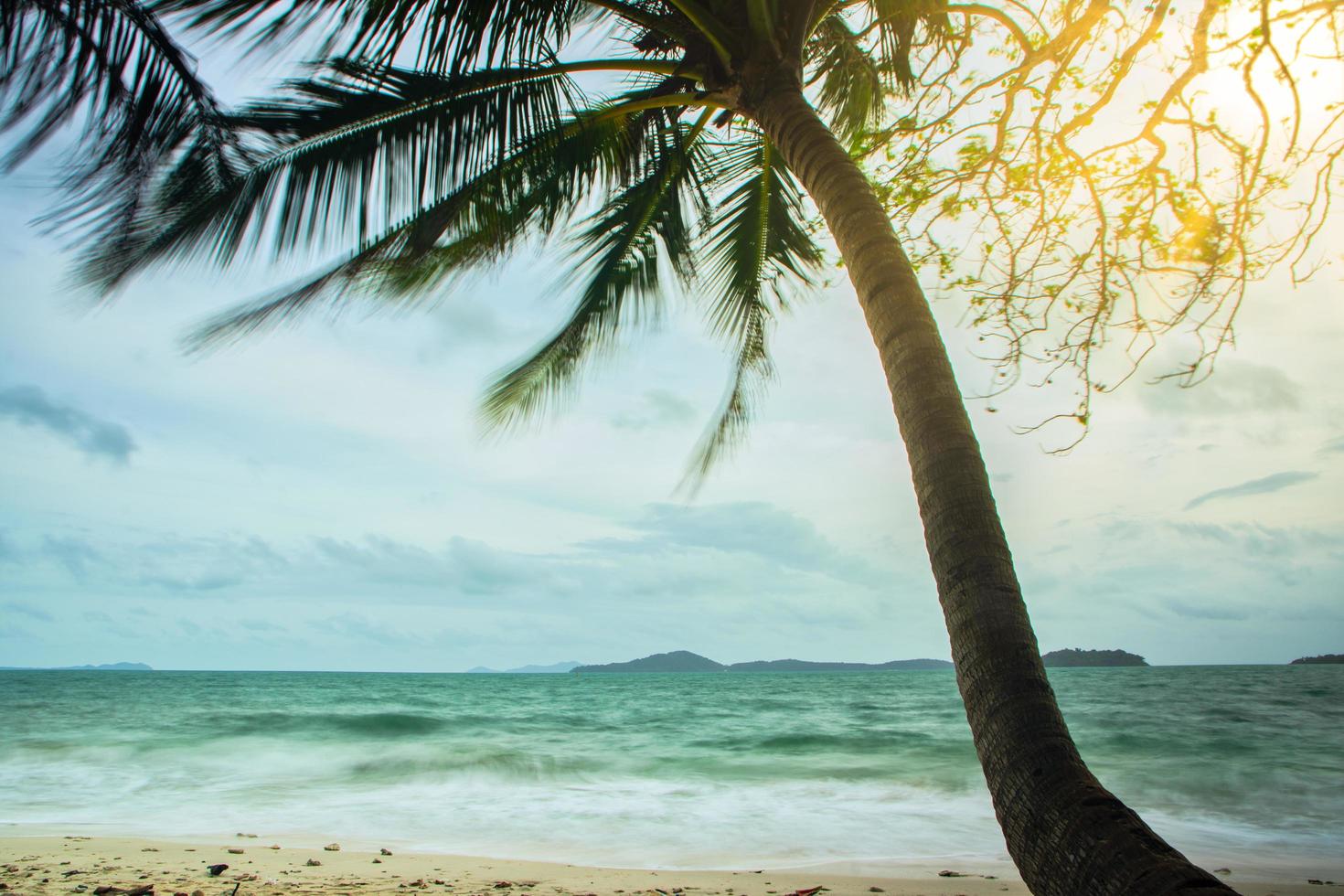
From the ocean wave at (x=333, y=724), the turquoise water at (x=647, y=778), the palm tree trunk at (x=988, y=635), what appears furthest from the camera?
the ocean wave at (x=333, y=724)

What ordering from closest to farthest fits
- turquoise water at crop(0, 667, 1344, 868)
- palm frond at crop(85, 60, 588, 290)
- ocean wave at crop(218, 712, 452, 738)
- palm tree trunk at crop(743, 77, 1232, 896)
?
palm tree trunk at crop(743, 77, 1232, 896) → palm frond at crop(85, 60, 588, 290) → turquoise water at crop(0, 667, 1344, 868) → ocean wave at crop(218, 712, 452, 738)

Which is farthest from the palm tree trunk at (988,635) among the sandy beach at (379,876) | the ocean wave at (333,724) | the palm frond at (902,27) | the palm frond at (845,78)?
the ocean wave at (333,724)

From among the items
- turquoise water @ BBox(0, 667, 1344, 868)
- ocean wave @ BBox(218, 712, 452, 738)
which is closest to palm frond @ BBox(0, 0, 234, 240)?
turquoise water @ BBox(0, 667, 1344, 868)

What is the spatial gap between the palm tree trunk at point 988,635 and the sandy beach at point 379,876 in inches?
121

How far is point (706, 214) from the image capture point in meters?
5.78

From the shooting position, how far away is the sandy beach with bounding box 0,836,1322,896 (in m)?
4.09

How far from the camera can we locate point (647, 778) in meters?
11.5

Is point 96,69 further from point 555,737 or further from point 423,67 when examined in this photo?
point 555,737

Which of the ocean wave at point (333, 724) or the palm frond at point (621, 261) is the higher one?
the palm frond at point (621, 261)

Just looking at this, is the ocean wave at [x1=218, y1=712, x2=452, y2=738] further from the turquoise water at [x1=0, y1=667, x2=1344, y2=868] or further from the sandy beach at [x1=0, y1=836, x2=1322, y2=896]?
the sandy beach at [x1=0, y1=836, x2=1322, y2=896]

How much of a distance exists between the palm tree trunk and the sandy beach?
3.08 meters

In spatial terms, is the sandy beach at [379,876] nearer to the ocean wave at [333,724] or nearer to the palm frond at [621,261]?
the palm frond at [621,261]

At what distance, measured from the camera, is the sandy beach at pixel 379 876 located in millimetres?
4094

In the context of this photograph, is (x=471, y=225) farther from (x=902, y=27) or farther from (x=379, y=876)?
(x=379, y=876)
